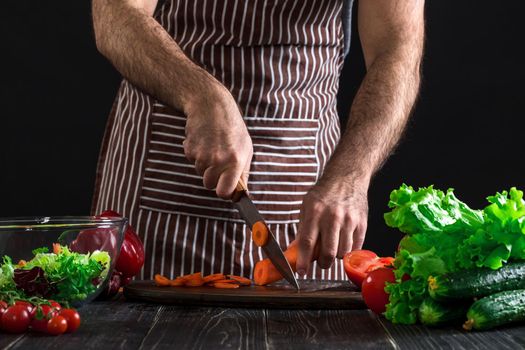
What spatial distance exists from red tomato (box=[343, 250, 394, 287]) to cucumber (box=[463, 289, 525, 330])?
13.2 inches

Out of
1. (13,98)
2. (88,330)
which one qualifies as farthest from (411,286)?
(13,98)

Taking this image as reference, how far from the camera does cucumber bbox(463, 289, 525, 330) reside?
147 cm

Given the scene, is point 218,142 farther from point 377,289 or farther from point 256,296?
point 377,289

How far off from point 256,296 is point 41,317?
1.31 feet

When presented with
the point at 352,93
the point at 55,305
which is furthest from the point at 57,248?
the point at 352,93

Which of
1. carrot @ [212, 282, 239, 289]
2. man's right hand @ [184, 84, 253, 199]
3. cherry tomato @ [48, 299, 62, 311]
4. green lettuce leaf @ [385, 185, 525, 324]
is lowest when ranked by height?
carrot @ [212, 282, 239, 289]

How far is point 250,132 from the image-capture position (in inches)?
92.4

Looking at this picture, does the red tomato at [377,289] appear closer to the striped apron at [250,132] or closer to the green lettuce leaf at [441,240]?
the green lettuce leaf at [441,240]

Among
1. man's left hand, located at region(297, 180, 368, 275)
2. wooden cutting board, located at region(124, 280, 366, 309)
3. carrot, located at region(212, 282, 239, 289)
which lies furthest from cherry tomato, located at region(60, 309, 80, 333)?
A: man's left hand, located at region(297, 180, 368, 275)

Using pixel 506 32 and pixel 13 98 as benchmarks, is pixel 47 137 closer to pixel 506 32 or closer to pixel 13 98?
pixel 13 98

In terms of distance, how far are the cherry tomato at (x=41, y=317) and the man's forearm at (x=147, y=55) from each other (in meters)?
0.57

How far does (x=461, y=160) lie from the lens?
367 cm

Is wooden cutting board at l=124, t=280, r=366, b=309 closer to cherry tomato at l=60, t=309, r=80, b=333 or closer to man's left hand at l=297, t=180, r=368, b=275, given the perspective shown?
man's left hand at l=297, t=180, r=368, b=275

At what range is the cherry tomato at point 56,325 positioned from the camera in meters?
1.44
